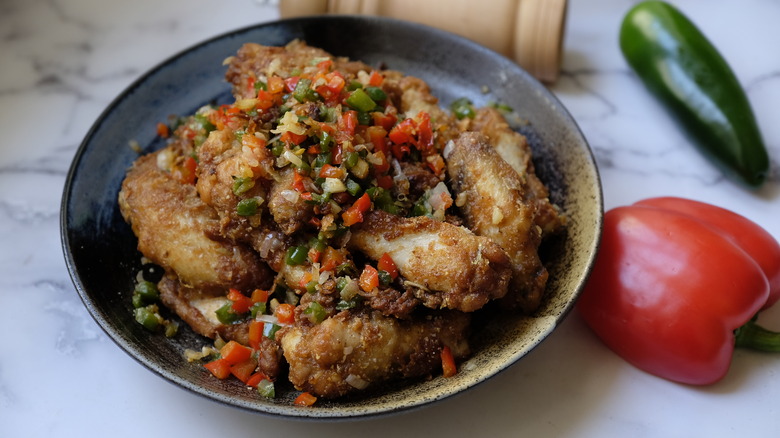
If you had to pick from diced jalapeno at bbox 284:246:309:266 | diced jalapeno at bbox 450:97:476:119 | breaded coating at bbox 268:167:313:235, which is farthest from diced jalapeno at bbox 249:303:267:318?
diced jalapeno at bbox 450:97:476:119

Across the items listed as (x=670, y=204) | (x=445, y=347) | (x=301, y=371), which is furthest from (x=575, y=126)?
(x=301, y=371)

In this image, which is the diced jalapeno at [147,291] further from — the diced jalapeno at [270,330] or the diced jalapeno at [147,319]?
the diced jalapeno at [270,330]

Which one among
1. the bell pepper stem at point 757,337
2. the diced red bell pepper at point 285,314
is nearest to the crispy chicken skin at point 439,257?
the diced red bell pepper at point 285,314

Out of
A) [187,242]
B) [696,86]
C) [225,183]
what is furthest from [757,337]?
[187,242]

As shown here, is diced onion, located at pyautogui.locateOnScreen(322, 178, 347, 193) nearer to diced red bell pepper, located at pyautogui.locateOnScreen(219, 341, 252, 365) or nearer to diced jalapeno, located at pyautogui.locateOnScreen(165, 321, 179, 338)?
diced red bell pepper, located at pyautogui.locateOnScreen(219, 341, 252, 365)

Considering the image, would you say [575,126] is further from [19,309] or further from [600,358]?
[19,309]

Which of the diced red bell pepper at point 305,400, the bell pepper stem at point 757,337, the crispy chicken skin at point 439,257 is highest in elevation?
the crispy chicken skin at point 439,257
